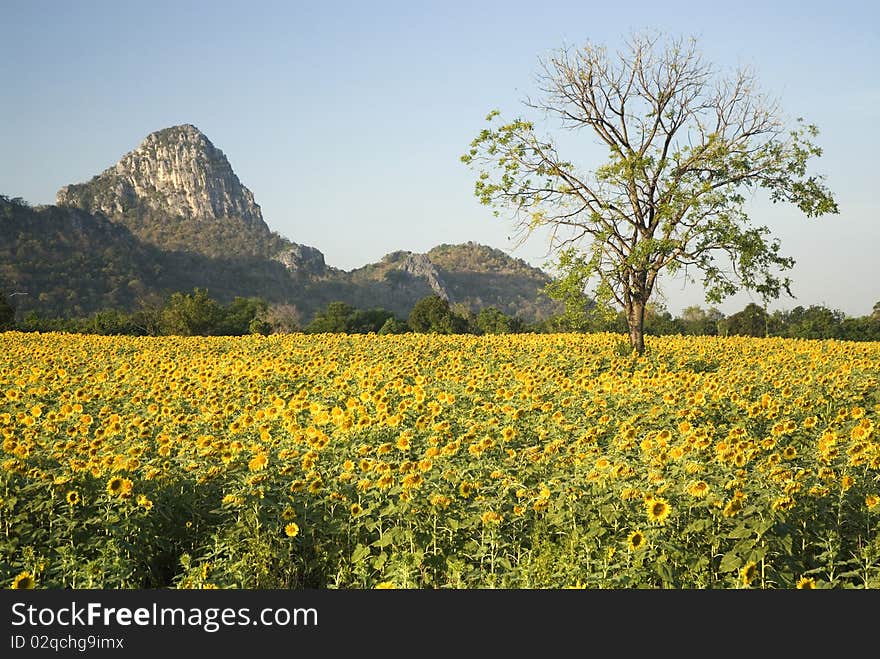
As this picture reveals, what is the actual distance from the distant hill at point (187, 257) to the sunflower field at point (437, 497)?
14.4 m

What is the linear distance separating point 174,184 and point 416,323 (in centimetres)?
12464

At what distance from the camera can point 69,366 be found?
1348 cm

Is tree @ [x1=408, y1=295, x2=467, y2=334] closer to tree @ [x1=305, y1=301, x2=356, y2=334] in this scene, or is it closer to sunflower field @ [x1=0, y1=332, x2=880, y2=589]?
tree @ [x1=305, y1=301, x2=356, y2=334]

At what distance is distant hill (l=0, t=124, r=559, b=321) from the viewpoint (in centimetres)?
6412

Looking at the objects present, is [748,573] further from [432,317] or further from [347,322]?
[347,322]

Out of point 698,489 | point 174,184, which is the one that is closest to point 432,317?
Result: point 698,489

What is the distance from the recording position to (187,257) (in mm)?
87438

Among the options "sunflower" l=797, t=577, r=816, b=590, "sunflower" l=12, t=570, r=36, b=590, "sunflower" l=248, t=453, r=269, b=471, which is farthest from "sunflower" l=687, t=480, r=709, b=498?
"sunflower" l=12, t=570, r=36, b=590

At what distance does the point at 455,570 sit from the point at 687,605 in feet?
4.56

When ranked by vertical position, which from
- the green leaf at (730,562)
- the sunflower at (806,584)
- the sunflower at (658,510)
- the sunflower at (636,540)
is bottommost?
the green leaf at (730,562)

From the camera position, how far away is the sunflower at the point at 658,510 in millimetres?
4996

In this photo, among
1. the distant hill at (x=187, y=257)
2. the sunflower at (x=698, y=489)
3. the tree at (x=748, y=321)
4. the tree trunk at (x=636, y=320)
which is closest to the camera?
the sunflower at (x=698, y=489)

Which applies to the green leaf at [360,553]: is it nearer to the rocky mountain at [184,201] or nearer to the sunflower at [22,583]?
the sunflower at [22,583]

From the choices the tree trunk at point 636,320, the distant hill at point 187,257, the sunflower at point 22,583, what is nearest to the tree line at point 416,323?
the tree trunk at point 636,320
